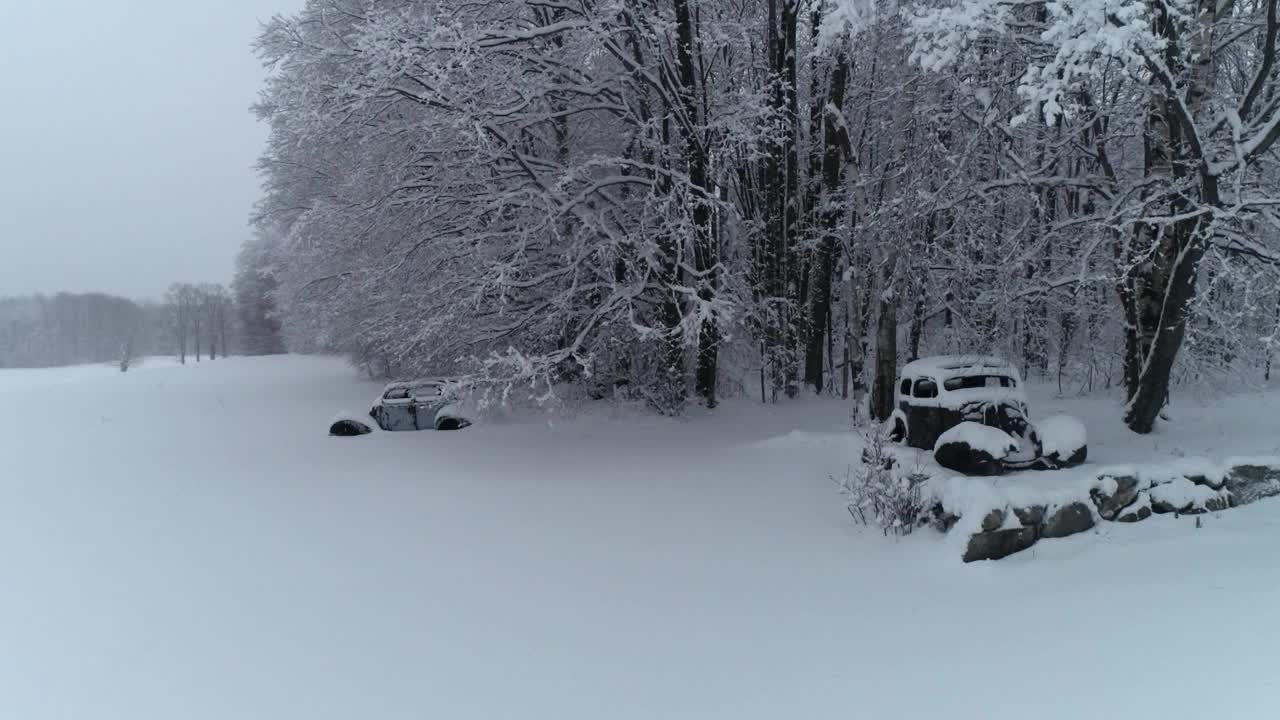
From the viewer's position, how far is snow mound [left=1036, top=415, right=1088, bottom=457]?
26.4ft

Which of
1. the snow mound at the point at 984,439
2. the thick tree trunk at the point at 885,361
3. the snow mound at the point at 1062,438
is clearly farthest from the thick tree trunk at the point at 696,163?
the snow mound at the point at 1062,438

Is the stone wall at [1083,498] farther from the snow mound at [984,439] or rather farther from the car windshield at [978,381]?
the car windshield at [978,381]

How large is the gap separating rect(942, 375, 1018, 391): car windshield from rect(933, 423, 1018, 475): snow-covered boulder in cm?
164

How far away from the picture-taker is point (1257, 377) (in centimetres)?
1508

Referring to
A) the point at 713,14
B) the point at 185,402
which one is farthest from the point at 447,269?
the point at 185,402

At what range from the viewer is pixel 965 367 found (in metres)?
9.64

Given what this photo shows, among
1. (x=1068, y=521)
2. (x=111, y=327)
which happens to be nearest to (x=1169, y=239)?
(x=1068, y=521)

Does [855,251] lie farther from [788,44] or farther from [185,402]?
[185,402]

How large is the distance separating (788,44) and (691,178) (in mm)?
5281

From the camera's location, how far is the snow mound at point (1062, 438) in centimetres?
804

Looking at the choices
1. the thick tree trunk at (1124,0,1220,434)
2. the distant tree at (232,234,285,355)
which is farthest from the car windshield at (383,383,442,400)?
the distant tree at (232,234,285,355)

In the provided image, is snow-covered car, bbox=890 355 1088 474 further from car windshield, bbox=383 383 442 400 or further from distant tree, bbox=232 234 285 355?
distant tree, bbox=232 234 285 355

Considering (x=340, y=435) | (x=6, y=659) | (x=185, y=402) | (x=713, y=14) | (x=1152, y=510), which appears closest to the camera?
(x=6, y=659)

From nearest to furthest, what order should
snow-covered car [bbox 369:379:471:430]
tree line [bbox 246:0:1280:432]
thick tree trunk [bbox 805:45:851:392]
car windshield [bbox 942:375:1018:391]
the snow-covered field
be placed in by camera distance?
the snow-covered field < car windshield [bbox 942:375:1018:391] < tree line [bbox 246:0:1280:432] < snow-covered car [bbox 369:379:471:430] < thick tree trunk [bbox 805:45:851:392]
